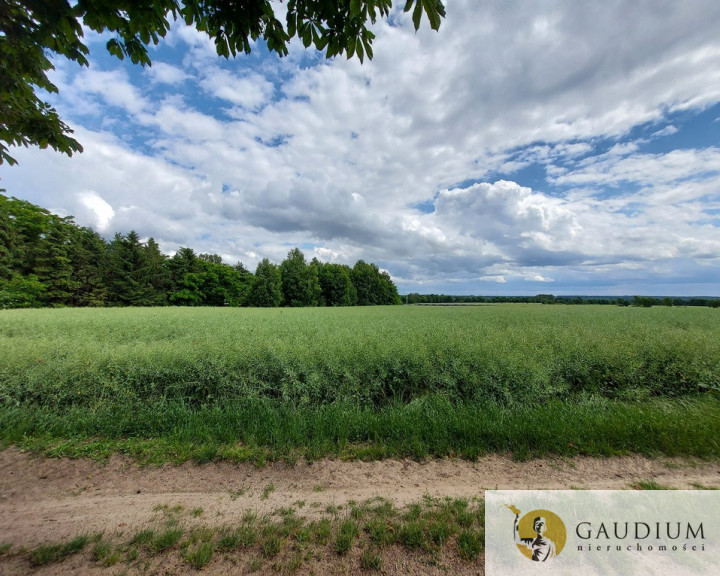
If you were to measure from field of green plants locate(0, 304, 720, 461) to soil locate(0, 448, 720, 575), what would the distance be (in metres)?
0.27

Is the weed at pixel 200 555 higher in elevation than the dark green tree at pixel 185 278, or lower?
lower

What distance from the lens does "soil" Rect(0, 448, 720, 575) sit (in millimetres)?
2408

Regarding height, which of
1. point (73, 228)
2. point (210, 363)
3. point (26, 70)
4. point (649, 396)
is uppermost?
point (73, 228)

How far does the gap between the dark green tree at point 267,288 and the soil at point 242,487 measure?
60.1m

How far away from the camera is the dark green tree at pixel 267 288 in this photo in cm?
6278

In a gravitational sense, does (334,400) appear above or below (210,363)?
below

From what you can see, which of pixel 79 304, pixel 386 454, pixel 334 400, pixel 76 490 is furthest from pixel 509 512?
pixel 79 304

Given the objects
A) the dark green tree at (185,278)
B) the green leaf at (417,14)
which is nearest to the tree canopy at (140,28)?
the green leaf at (417,14)

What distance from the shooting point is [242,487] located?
3547 mm

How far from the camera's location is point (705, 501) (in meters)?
3.19

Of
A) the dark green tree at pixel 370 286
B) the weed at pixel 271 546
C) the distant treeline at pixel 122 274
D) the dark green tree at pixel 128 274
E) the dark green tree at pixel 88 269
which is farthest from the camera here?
the dark green tree at pixel 370 286

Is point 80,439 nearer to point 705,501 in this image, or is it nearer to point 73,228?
point 705,501

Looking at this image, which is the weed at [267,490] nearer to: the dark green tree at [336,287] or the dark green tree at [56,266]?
the dark green tree at [56,266]

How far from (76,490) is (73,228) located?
6546cm
